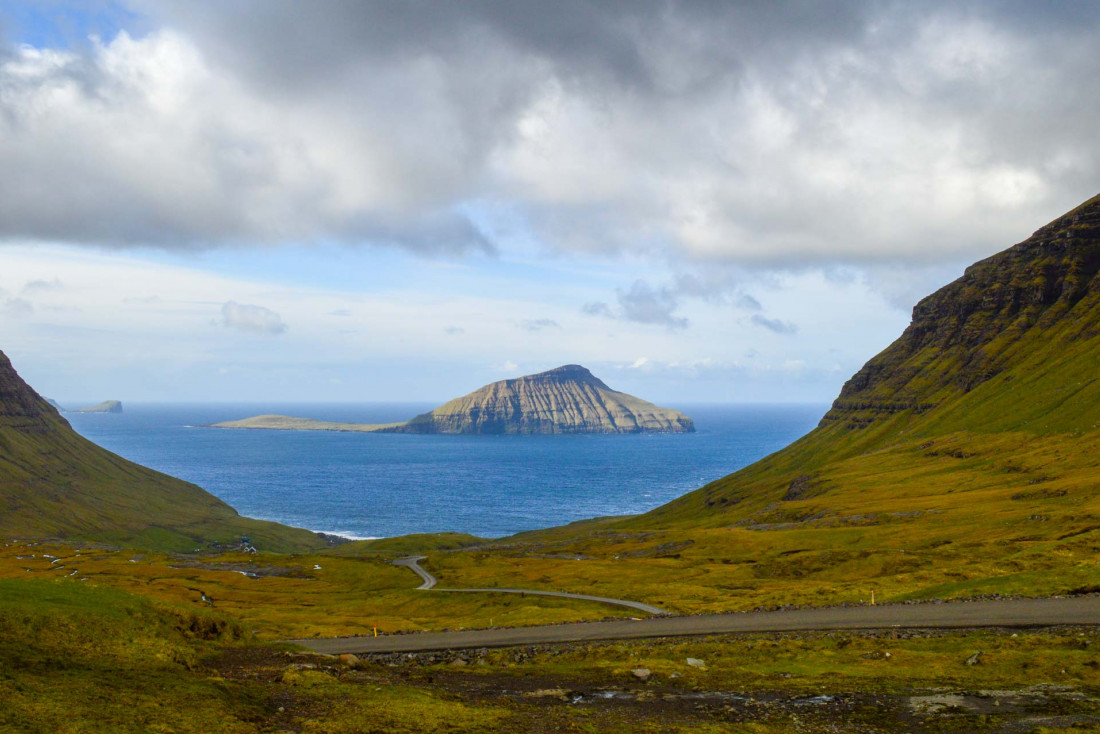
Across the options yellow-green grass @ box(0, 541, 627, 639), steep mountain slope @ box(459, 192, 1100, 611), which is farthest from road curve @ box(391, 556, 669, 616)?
steep mountain slope @ box(459, 192, 1100, 611)

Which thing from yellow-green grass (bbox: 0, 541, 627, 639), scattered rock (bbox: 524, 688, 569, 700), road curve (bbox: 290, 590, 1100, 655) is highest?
scattered rock (bbox: 524, 688, 569, 700)

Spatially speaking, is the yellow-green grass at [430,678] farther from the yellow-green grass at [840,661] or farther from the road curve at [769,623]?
the road curve at [769,623]

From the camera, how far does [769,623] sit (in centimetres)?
5988

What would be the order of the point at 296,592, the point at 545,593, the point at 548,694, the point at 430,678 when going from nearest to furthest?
the point at 548,694
the point at 430,678
the point at 545,593
the point at 296,592

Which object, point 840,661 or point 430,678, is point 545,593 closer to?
point 430,678

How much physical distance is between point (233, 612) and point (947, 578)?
3483 inches

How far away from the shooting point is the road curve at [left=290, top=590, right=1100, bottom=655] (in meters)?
52.9

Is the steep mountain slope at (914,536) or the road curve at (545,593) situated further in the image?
the road curve at (545,593)

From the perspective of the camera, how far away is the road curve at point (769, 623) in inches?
2083

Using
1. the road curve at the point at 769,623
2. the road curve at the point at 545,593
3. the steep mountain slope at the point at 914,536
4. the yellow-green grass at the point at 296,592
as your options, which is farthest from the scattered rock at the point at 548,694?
the steep mountain slope at the point at 914,536

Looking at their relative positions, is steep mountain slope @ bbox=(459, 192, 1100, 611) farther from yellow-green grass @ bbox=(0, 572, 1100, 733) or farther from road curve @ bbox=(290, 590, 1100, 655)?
yellow-green grass @ bbox=(0, 572, 1100, 733)

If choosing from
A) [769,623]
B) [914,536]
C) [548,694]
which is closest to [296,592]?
[769,623]

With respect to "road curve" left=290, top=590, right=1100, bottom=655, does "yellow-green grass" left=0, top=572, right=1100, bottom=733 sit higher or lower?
higher

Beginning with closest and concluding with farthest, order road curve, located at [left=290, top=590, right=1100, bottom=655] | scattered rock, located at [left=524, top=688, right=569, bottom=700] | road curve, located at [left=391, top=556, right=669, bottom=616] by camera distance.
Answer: scattered rock, located at [left=524, top=688, right=569, bottom=700]
road curve, located at [left=290, top=590, right=1100, bottom=655]
road curve, located at [left=391, top=556, right=669, bottom=616]
